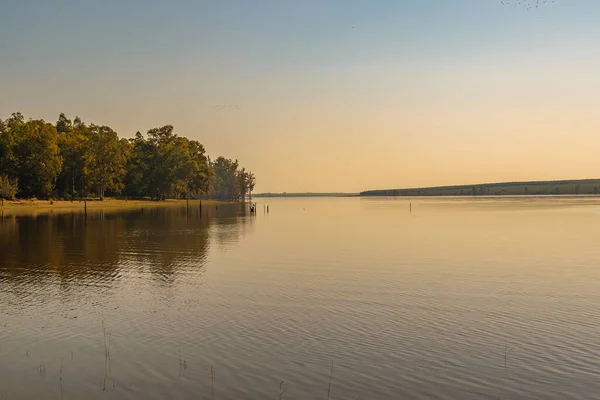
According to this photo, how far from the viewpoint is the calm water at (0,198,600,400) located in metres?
12.3

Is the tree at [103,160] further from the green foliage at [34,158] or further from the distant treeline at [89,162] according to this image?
the green foliage at [34,158]

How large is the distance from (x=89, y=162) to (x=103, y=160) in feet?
23.0

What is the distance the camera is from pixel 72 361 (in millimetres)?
13805

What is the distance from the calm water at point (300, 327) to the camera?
40.3ft

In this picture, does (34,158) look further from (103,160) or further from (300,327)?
(300,327)

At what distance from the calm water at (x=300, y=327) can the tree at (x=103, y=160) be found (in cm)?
10939

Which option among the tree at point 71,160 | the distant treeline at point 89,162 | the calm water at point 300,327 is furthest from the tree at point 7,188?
the calm water at point 300,327

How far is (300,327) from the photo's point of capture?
17.4 metres

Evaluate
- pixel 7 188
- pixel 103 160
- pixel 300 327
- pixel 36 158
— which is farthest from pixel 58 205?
pixel 300 327

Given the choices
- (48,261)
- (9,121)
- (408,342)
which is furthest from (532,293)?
(9,121)

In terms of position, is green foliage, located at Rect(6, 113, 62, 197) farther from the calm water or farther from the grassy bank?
the calm water

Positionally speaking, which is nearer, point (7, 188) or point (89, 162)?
point (7, 188)

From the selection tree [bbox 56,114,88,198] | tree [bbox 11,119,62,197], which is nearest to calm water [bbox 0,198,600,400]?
tree [bbox 11,119,62,197]

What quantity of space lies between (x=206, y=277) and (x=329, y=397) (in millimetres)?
17601
